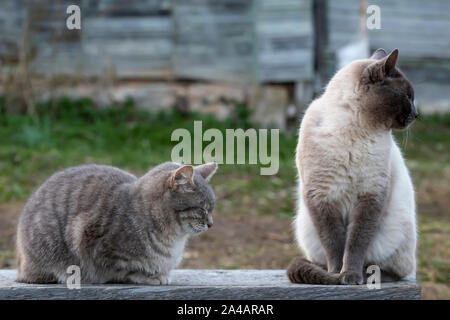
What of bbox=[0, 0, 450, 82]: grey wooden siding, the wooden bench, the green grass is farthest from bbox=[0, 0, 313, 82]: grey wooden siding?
the wooden bench

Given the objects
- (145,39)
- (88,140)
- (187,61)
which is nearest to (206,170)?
(88,140)

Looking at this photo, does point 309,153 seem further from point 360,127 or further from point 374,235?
point 374,235

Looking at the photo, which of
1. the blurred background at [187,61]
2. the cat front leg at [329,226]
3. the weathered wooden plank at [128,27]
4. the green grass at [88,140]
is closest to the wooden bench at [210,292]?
the cat front leg at [329,226]

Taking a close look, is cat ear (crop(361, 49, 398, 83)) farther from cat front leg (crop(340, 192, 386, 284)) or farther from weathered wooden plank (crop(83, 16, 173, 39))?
weathered wooden plank (crop(83, 16, 173, 39))

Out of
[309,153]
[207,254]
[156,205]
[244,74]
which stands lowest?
[207,254]

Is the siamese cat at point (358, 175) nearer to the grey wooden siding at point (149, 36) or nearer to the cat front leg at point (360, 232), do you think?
the cat front leg at point (360, 232)

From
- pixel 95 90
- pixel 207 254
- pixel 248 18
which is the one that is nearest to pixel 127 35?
pixel 95 90

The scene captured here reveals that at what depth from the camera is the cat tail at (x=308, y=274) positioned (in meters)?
3.24

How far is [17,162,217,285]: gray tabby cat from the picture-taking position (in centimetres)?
321

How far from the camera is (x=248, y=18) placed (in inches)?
387

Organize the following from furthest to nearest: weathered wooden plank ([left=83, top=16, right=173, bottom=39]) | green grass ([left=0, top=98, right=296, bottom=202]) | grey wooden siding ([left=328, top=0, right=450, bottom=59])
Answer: grey wooden siding ([left=328, top=0, right=450, bottom=59]), weathered wooden plank ([left=83, top=16, right=173, bottom=39]), green grass ([left=0, top=98, right=296, bottom=202])

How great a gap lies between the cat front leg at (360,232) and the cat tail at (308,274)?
0.07 metres

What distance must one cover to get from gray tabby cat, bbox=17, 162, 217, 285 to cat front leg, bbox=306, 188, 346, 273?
54cm

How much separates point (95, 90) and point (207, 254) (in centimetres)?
498
